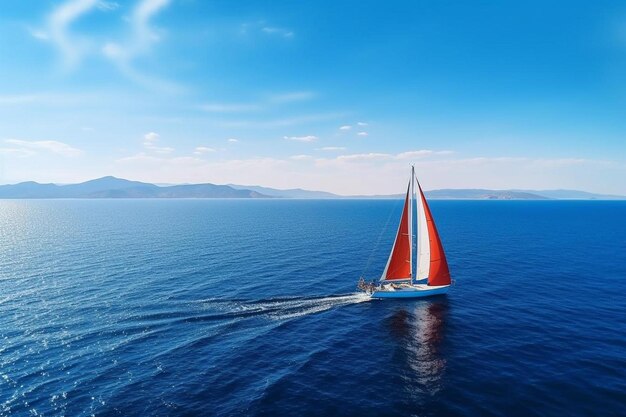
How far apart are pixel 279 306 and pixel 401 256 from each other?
876 inches

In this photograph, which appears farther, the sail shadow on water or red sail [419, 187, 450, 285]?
red sail [419, 187, 450, 285]

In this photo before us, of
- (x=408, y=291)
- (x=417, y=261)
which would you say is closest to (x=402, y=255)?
(x=417, y=261)

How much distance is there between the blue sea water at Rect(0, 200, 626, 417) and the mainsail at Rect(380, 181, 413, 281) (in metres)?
4.85

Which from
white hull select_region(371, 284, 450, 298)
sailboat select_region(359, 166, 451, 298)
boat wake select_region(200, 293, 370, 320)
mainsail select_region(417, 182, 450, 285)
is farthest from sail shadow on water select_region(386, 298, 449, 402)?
boat wake select_region(200, 293, 370, 320)

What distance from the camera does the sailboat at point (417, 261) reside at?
51656 mm

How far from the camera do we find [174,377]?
2991 centimetres

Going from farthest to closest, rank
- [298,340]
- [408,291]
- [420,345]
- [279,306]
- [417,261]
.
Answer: [417,261] → [408,291] → [279,306] → [298,340] → [420,345]

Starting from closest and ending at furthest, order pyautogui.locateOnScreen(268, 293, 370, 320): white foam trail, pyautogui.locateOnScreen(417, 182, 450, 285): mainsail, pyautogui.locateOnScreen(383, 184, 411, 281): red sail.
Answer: pyautogui.locateOnScreen(268, 293, 370, 320): white foam trail → pyautogui.locateOnScreen(417, 182, 450, 285): mainsail → pyautogui.locateOnScreen(383, 184, 411, 281): red sail

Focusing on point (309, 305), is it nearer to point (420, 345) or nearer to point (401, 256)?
point (420, 345)

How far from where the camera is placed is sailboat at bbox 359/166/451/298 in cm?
5166

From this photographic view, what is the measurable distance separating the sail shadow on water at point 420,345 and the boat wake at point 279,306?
8.70 meters

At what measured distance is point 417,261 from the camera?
176ft

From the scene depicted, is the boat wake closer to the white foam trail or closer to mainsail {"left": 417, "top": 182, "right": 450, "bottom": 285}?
the white foam trail

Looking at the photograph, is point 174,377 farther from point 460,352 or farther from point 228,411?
point 460,352
